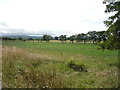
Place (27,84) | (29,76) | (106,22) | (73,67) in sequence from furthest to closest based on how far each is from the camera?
(106,22), (73,67), (29,76), (27,84)

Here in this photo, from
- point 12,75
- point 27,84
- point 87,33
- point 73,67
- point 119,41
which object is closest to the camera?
point 27,84

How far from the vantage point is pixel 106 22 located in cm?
1448

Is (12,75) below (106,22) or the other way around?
below

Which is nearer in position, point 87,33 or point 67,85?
point 67,85

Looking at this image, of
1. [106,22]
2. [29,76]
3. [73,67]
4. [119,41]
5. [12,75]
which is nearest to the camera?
[29,76]

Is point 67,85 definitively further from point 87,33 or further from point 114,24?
point 87,33

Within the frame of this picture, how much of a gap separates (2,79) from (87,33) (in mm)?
129482

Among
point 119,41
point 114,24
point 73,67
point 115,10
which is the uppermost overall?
point 115,10

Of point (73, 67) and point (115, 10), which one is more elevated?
point (115, 10)

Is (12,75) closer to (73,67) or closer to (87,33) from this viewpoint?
(73,67)

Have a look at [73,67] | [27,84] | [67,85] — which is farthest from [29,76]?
[73,67]

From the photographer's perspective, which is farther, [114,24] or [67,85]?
[114,24]

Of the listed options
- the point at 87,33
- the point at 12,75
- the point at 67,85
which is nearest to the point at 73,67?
the point at 12,75

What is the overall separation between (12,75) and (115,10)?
1026 centimetres
